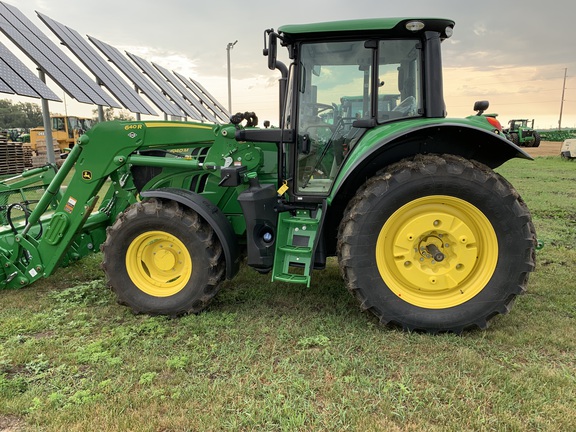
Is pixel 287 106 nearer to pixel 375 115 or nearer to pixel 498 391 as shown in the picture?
pixel 375 115

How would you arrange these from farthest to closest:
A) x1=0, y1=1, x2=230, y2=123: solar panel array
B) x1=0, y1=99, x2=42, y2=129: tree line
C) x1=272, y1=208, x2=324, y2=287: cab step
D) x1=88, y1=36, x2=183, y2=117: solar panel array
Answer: x1=0, y1=99, x2=42, y2=129: tree line → x1=88, y1=36, x2=183, y2=117: solar panel array → x1=0, y1=1, x2=230, y2=123: solar panel array → x1=272, y1=208, x2=324, y2=287: cab step

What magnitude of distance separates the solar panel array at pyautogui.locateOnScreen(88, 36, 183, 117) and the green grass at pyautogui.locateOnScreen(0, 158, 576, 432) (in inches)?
575

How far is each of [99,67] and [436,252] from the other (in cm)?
1378

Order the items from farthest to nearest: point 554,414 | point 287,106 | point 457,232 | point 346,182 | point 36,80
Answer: point 36,80 → point 287,106 → point 346,182 → point 457,232 → point 554,414

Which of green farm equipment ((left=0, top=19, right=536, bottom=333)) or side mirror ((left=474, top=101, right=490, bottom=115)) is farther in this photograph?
side mirror ((left=474, top=101, right=490, bottom=115))

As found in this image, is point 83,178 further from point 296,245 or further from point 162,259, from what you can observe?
point 296,245

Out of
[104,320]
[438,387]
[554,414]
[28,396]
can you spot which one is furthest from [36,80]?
[554,414]

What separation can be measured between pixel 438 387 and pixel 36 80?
9.76 metres

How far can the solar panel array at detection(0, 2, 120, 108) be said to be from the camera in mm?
9648

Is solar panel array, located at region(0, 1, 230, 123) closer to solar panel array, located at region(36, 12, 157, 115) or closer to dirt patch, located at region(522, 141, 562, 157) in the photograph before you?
solar panel array, located at region(36, 12, 157, 115)

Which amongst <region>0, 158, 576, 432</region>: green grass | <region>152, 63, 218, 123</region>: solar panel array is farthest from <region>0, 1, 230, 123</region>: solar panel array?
<region>0, 158, 576, 432</region>: green grass

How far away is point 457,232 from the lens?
10.8ft

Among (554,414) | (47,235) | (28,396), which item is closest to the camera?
(554,414)

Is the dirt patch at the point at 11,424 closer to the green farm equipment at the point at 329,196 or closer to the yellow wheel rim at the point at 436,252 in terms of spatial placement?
the green farm equipment at the point at 329,196
